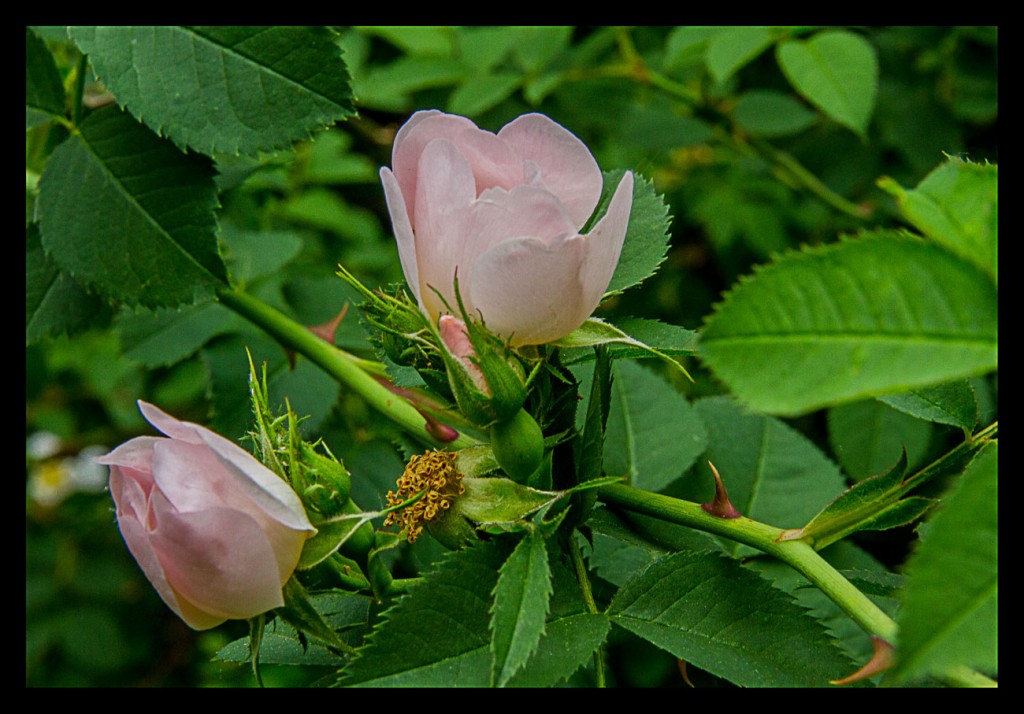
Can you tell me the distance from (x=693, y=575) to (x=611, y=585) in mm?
202

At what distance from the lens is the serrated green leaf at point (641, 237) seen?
917 millimetres

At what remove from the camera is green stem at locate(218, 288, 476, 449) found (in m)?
1.04

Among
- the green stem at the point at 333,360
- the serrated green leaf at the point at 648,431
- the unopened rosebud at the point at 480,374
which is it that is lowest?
the serrated green leaf at the point at 648,431

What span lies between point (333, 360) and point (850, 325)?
0.76 metres

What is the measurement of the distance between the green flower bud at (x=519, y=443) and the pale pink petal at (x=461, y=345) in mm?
33

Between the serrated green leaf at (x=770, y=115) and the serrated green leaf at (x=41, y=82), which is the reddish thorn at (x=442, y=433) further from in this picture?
the serrated green leaf at (x=770, y=115)

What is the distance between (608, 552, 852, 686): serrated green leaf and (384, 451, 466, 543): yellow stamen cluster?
0.17 meters

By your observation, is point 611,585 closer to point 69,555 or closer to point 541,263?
point 541,263

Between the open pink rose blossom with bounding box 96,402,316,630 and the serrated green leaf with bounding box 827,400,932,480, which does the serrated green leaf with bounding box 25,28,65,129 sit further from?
the serrated green leaf with bounding box 827,400,932,480

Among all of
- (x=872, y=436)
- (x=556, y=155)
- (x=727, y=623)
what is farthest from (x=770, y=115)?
(x=727, y=623)

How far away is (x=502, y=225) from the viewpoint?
73cm

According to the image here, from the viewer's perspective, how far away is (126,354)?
1477mm

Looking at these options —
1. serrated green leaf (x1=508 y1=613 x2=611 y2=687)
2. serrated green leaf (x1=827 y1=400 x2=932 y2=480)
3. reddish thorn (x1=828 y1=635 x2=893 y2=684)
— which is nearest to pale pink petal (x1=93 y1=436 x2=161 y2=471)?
serrated green leaf (x1=508 y1=613 x2=611 y2=687)

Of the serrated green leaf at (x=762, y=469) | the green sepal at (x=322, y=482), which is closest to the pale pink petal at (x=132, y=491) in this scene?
the green sepal at (x=322, y=482)
